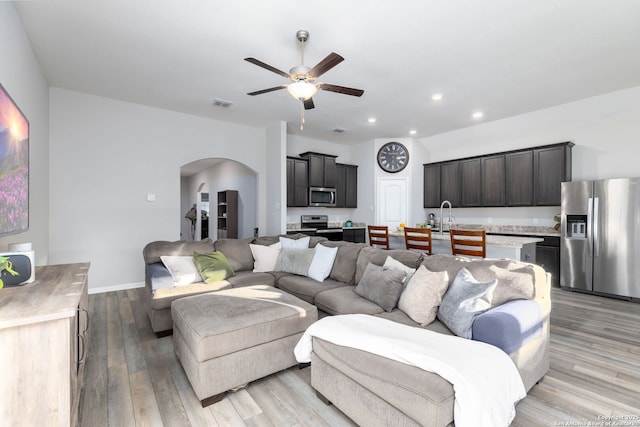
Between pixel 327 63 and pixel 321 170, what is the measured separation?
410 centimetres

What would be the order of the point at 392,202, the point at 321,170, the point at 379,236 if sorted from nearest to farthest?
the point at 379,236 < the point at 321,170 < the point at 392,202

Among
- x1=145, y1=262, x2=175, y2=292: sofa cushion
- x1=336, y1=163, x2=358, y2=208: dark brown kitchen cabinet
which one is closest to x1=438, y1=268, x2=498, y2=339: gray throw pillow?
x1=145, y1=262, x2=175, y2=292: sofa cushion

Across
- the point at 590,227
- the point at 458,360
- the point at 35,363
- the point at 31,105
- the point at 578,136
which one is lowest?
the point at 458,360

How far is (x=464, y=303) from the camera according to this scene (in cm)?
200

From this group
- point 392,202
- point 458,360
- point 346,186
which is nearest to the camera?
point 458,360

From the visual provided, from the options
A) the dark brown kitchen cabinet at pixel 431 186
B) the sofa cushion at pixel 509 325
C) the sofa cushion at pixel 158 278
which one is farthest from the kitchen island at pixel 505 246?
the sofa cushion at pixel 158 278

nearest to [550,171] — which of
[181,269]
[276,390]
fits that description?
[276,390]

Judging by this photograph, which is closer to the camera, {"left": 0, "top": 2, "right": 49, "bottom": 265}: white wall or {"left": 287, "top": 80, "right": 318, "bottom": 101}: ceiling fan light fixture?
{"left": 0, "top": 2, "right": 49, "bottom": 265}: white wall

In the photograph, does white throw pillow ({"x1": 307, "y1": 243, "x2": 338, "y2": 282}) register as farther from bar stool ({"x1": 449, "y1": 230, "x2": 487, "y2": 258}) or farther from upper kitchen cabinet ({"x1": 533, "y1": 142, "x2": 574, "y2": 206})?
upper kitchen cabinet ({"x1": 533, "y1": 142, "x2": 574, "y2": 206})

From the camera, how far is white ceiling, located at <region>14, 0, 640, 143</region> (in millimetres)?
2547

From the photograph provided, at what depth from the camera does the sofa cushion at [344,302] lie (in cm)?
251

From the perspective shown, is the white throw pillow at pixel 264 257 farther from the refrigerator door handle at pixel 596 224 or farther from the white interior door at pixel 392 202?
the refrigerator door handle at pixel 596 224

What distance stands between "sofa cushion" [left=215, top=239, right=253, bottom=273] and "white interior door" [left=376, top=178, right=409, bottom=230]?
362cm

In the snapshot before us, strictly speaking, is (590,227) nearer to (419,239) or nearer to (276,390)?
(419,239)
